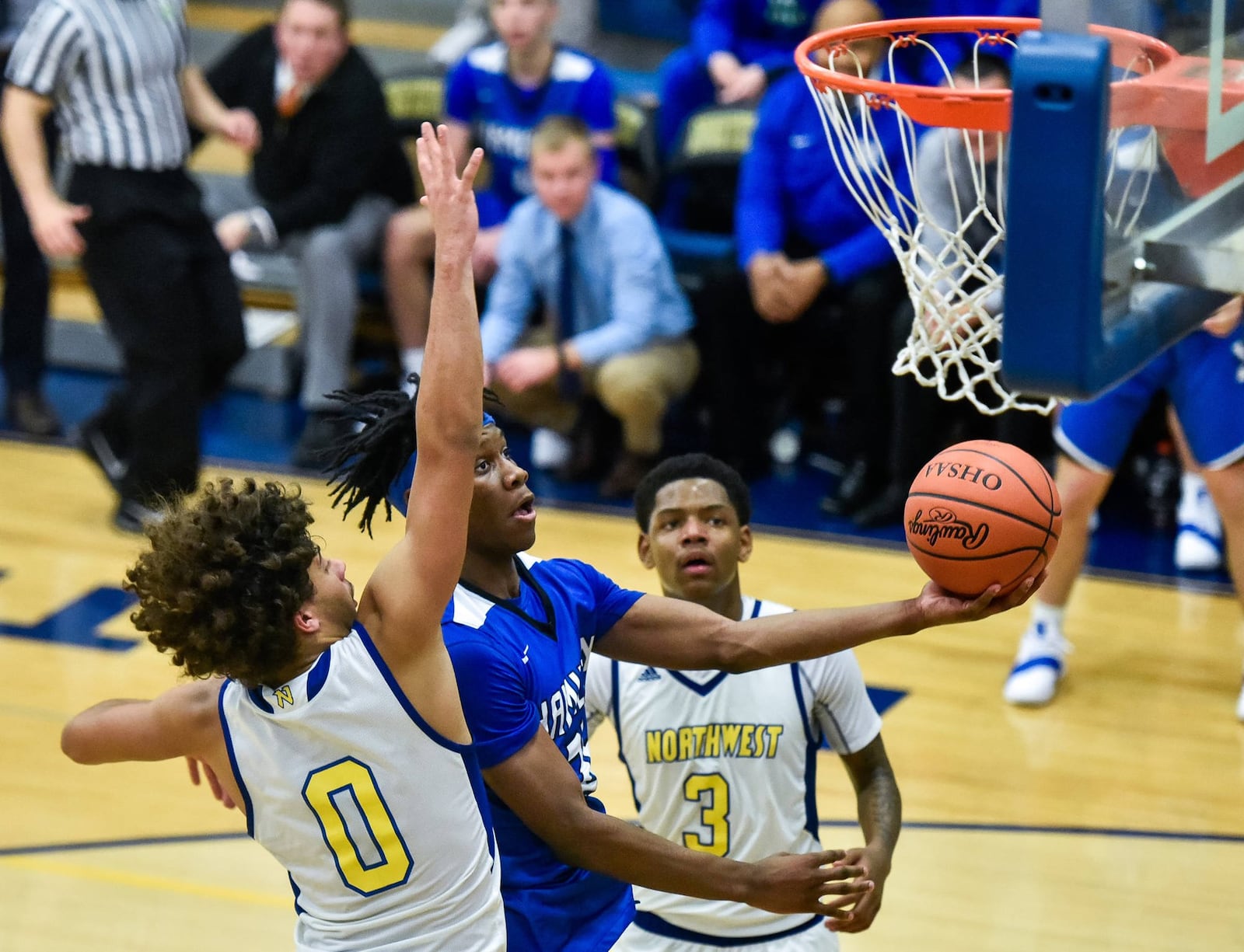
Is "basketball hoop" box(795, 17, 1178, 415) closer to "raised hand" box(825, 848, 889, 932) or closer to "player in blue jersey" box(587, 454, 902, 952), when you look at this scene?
"player in blue jersey" box(587, 454, 902, 952)

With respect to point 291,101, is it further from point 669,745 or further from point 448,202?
point 448,202

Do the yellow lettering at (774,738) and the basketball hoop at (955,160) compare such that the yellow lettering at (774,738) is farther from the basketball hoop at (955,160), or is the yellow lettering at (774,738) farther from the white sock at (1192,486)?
the white sock at (1192,486)

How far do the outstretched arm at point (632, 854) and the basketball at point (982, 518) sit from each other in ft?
1.67

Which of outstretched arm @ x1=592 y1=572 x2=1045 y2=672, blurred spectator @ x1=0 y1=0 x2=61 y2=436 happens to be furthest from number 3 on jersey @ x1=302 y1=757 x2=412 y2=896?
blurred spectator @ x1=0 y1=0 x2=61 y2=436

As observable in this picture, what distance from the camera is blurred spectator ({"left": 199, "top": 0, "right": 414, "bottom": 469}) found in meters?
7.65

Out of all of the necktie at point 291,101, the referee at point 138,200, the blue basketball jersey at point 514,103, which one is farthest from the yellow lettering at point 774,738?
the necktie at point 291,101

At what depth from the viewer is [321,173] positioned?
25.4ft

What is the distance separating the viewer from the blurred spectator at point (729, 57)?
7621mm

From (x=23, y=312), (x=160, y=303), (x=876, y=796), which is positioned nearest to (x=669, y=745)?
(x=876, y=796)

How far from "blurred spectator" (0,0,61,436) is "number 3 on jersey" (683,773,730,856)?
528 cm

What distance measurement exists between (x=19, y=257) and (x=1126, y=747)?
5.29 metres

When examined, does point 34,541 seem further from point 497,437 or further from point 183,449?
point 497,437

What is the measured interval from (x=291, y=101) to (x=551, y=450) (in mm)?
1896

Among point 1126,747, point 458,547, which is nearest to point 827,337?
point 1126,747
